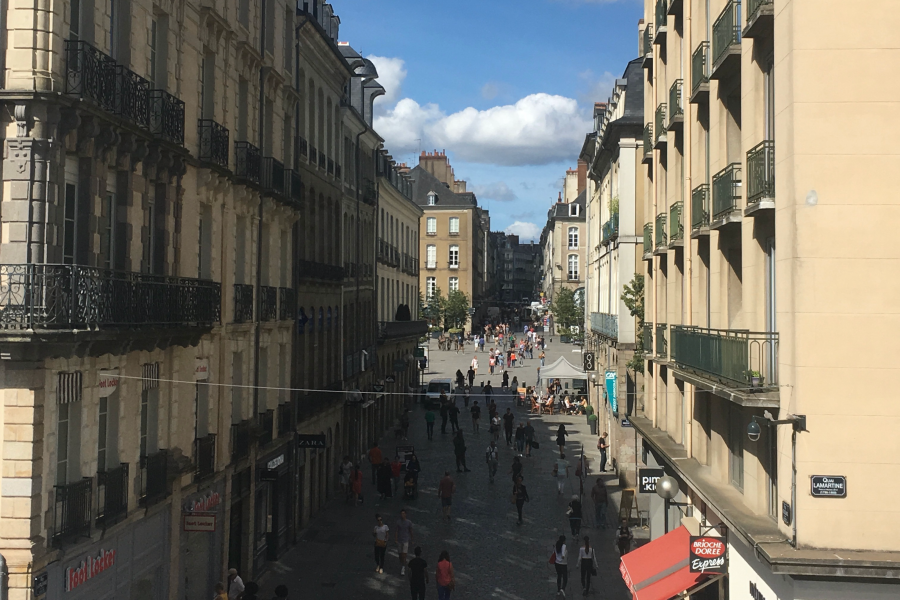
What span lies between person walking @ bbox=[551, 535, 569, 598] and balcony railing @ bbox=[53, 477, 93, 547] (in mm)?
10315

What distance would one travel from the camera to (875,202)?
1166cm

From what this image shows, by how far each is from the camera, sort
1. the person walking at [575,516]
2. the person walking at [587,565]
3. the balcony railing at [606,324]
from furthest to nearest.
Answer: the balcony railing at [606,324] → the person walking at [575,516] → the person walking at [587,565]

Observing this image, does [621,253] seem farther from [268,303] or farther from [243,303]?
[243,303]

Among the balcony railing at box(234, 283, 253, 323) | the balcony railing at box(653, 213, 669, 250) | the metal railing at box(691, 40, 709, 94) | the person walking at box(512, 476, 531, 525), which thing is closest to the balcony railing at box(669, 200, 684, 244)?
the balcony railing at box(653, 213, 669, 250)

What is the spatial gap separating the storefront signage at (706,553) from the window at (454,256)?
94828 mm

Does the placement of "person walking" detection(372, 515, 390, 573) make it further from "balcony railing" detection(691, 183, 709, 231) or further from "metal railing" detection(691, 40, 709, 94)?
"metal railing" detection(691, 40, 709, 94)

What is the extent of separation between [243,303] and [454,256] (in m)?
87.3

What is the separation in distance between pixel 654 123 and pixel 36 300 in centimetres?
1672

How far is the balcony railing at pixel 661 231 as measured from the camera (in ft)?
73.7

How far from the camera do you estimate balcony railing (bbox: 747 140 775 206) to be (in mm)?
13008

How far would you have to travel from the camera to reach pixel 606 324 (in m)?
38.3

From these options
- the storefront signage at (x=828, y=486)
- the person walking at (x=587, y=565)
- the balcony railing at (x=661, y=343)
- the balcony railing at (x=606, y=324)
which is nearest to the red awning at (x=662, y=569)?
the person walking at (x=587, y=565)

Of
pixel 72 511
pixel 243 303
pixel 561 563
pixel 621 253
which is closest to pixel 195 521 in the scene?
pixel 72 511

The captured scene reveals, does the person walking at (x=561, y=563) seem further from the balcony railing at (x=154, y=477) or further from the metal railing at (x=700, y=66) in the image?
the metal railing at (x=700, y=66)
